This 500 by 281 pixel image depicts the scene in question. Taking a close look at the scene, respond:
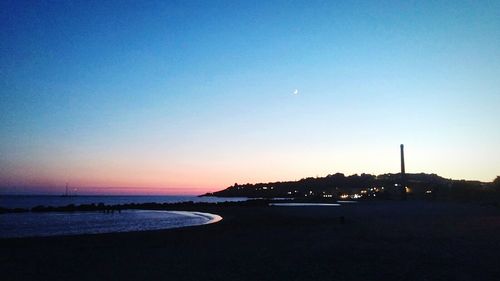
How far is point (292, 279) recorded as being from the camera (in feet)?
36.0

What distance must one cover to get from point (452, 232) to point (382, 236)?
463 centimetres

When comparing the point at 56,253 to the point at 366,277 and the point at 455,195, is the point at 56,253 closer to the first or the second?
the point at 366,277

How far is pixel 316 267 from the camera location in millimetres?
12734

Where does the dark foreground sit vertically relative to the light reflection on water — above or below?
above

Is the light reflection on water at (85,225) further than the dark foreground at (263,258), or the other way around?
the light reflection on water at (85,225)

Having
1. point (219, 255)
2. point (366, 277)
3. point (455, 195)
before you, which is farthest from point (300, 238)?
point (455, 195)

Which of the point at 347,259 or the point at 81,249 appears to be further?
the point at 81,249

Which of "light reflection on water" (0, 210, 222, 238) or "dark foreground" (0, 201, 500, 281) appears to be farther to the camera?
"light reflection on water" (0, 210, 222, 238)

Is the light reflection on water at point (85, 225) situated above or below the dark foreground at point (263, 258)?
below

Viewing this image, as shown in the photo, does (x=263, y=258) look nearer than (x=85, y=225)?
Yes

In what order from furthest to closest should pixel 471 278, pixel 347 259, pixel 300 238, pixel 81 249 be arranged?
pixel 300 238 < pixel 81 249 < pixel 347 259 < pixel 471 278

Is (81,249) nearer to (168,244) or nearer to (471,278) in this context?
(168,244)

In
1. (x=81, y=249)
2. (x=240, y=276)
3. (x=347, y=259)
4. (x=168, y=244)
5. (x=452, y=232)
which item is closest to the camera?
(x=240, y=276)

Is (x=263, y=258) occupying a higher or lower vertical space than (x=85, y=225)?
higher
